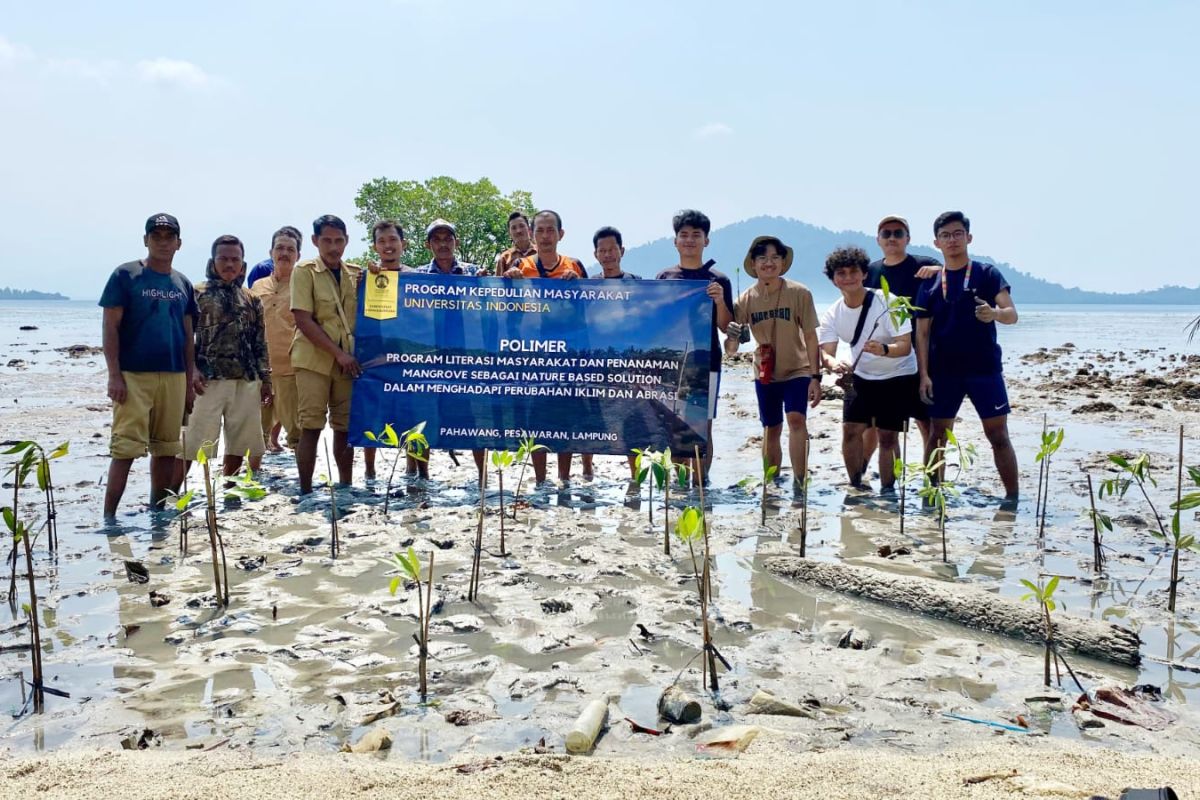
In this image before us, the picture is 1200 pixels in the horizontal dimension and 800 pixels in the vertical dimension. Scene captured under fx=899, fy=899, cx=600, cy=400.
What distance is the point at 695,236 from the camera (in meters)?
6.98

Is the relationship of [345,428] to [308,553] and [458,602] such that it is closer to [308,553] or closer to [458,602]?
[308,553]

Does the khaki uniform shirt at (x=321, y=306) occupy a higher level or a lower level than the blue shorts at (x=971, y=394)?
higher

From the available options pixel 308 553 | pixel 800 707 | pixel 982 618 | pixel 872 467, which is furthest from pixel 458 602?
pixel 872 467

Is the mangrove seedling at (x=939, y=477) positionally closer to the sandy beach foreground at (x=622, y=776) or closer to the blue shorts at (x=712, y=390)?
the blue shorts at (x=712, y=390)

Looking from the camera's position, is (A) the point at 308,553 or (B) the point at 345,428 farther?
(B) the point at 345,428

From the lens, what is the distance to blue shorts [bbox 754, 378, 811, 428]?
6.84 meters

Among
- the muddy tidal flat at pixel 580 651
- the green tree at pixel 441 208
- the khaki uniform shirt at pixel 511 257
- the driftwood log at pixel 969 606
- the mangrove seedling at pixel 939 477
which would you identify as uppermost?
the green tree at pixel 441 208

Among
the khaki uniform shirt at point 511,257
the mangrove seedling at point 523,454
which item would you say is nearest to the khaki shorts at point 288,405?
the mangrove seedling at point 523,454

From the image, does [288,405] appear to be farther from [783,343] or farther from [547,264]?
[783,343]

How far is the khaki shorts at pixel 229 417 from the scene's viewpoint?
6934 millimetres

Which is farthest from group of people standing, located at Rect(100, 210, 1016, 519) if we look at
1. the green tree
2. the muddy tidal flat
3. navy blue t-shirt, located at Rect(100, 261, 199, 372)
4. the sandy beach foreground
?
the green tree

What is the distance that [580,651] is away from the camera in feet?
12.5

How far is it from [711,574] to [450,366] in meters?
3.15

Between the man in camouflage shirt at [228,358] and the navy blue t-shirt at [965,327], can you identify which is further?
the man in camouflage shirt at [228,358]
